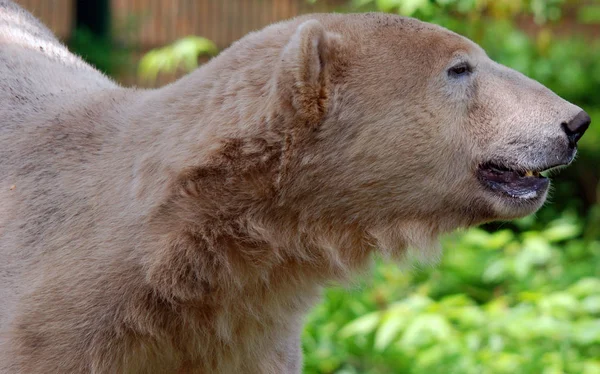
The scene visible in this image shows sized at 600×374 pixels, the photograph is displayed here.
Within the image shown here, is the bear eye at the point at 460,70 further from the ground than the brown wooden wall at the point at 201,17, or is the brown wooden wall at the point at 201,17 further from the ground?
the bear eye at the point at 460,70

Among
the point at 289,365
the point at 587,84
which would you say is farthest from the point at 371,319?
the point at 587,84

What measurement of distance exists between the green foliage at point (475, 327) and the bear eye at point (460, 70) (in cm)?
144

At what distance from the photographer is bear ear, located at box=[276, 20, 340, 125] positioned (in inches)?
119

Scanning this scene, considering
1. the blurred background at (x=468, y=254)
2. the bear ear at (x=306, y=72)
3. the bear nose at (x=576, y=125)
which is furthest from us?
the blurred background at (x=468, y=254)

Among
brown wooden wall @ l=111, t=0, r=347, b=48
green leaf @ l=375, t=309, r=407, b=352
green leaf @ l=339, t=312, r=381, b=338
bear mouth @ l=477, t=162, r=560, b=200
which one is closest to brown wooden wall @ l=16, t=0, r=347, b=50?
brown wooden wall @ l=111, t=0, r=347, b=48

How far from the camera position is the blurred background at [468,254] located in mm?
5094

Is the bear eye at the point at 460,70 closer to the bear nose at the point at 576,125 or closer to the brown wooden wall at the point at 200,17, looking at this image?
the bear nose at the point at 576,125

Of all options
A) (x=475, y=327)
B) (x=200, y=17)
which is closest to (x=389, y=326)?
(x=475, y=327)

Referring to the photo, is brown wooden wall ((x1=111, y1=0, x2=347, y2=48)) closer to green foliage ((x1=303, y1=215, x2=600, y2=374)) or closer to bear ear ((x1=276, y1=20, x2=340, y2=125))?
green foliage ((x1=303, y1=215, x2=600, y2=374))

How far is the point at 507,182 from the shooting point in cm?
330

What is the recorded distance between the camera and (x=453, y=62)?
10.7ft

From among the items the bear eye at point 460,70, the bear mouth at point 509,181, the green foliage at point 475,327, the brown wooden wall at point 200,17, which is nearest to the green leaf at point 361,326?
the green foliage at point 475,327

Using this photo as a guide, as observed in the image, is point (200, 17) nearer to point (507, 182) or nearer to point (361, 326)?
point (361, 326)

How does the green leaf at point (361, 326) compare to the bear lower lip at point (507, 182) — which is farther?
the green leaf at point (361, 326)
